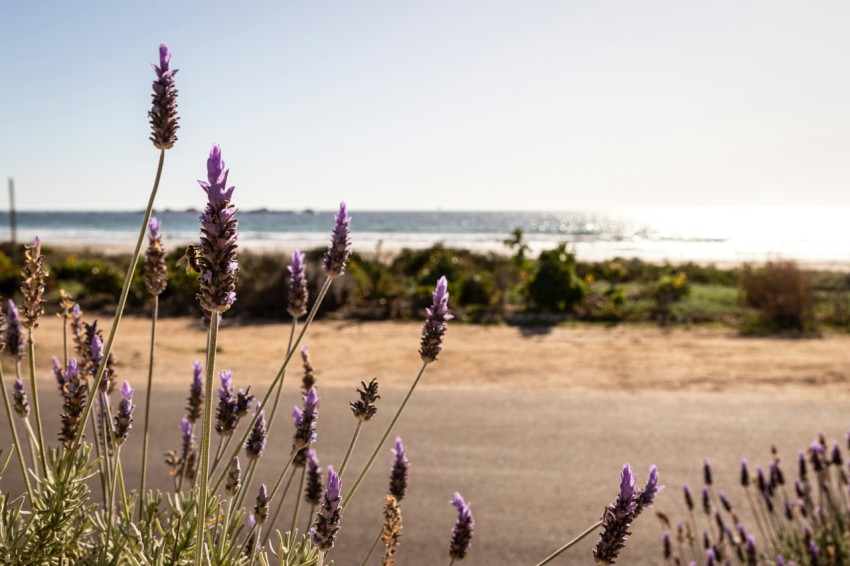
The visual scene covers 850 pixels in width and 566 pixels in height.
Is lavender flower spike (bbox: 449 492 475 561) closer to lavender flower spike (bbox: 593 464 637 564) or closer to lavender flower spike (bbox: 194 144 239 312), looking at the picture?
lavender flower spike (bbox: 593 464 637 564)

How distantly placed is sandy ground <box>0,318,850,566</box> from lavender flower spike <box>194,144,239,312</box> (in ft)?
14.4

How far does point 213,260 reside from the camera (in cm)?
107

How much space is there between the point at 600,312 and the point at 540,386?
7459 mm

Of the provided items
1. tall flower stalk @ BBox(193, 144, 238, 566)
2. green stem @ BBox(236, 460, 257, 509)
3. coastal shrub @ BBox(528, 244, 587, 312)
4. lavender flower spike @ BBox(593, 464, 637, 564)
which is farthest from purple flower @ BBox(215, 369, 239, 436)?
coastal shrub @ BBox(528, 244, 587, 312)

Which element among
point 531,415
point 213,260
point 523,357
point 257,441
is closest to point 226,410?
point 257,441

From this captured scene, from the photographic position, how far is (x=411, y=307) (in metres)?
18.0

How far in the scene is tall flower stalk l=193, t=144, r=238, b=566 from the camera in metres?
1.02

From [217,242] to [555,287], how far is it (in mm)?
16888

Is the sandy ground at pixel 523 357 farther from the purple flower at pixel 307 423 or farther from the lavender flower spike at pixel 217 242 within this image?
the lavender flower spike at pixel 217 242

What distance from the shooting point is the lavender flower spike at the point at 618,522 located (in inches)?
54.7

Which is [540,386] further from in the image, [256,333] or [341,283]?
[341,283]

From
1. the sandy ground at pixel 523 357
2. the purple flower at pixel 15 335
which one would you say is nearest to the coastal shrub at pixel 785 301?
the sandy ground at pixel 523 357

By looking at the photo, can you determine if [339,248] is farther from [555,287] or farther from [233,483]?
[555,287]

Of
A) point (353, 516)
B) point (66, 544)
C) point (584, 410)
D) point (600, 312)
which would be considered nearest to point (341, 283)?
point (600, 312)
